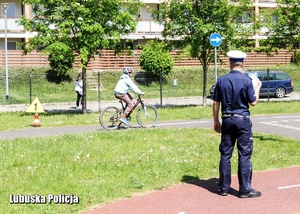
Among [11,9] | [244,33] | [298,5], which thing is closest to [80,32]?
[244,33]

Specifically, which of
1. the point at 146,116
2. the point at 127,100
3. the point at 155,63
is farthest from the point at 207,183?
the point at 155,63

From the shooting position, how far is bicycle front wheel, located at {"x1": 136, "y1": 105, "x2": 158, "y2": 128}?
15.9 meters

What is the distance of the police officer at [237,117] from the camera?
7078 millimetres

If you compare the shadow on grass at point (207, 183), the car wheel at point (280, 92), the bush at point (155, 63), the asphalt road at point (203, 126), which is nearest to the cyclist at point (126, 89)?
the asphalt road at point (203, 126)

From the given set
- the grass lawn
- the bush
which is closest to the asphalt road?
the grass lawn

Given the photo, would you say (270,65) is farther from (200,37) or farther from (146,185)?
(146,185)

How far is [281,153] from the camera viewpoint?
409 inches

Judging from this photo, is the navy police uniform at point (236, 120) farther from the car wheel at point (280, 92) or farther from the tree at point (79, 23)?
the car wheel at point (280, 92)

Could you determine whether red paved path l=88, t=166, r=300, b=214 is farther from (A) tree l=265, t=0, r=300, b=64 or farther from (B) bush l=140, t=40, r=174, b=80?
(B) bush l=140, t=40, r=174, b=80

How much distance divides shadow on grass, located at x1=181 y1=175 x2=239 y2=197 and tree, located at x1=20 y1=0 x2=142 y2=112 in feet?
43.2

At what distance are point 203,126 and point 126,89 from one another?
9.40 feet

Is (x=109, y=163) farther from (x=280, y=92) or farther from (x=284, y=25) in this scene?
(x=280, y=92)

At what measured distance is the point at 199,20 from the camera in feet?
76.2

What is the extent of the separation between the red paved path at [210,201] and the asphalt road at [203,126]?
237 inches
